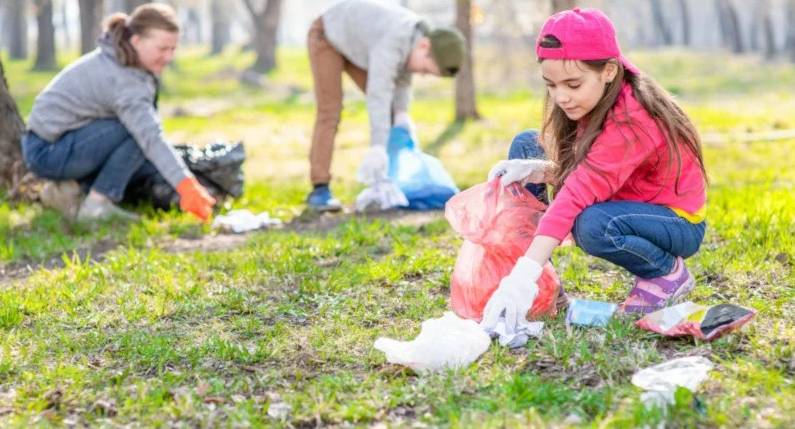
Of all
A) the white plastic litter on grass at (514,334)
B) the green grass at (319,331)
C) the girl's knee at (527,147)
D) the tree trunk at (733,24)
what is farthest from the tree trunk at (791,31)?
the white plastic litter on grass at (514,334)

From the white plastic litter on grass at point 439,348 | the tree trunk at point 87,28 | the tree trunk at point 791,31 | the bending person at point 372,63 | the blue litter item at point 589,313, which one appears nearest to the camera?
the white plastic litter on grass at point 439,348

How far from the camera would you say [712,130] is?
9594mm

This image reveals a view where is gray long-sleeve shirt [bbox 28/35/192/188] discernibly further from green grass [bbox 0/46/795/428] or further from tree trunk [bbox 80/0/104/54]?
tree trunk [bbox 80/0/104/54]

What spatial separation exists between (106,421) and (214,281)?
1517 millimetres

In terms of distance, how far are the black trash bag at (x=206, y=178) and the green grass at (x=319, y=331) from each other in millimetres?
165

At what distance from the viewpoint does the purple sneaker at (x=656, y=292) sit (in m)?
3.12

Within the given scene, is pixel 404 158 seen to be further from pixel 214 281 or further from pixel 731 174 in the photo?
pixel 731 174

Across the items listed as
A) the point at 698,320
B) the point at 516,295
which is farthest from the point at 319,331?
the point at 698,320

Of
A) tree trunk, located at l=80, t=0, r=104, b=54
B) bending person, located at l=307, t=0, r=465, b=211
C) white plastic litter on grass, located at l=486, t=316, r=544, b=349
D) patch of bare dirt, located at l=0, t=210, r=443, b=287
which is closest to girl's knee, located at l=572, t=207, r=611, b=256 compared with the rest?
white plastic litter on grass, located at l=486, t=316, r=544, b=349

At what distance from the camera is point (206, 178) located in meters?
5.84

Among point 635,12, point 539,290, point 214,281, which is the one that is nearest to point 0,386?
point 214,281

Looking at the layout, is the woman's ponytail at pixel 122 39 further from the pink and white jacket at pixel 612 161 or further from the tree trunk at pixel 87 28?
the tree trunk at pixel 87 28

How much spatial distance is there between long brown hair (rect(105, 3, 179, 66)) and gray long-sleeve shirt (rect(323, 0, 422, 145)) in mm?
945

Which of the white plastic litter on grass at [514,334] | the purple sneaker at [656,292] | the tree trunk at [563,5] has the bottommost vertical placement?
the white plastic litter on grass at [514,334]
